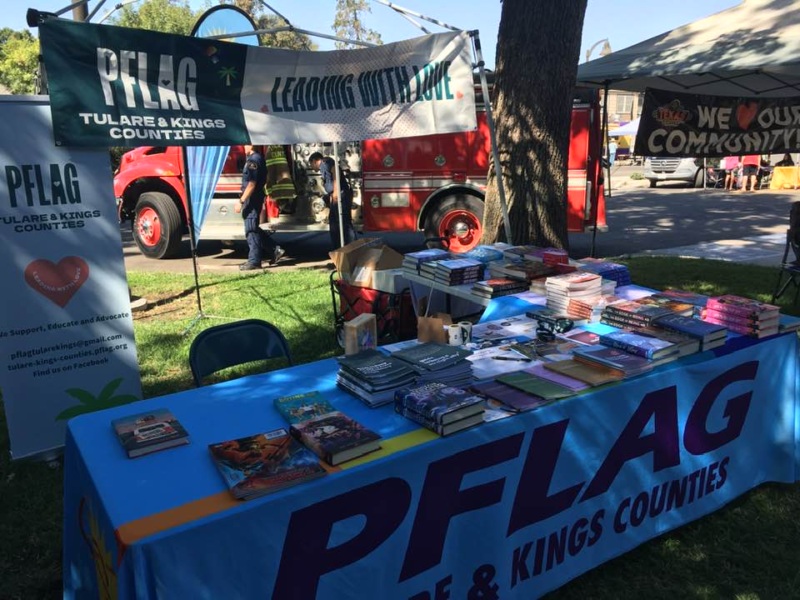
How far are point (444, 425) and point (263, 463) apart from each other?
0.60 meters

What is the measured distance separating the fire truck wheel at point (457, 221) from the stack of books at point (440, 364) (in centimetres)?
646

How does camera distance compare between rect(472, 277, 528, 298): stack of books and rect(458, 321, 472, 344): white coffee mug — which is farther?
rect(472, 277, 528, 298): stack of books

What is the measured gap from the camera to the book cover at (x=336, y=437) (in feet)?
6.43

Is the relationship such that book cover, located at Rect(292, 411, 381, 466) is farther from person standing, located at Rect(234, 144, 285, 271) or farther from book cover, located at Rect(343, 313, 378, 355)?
person standing, located at Rect(234, 144, 285, 271)

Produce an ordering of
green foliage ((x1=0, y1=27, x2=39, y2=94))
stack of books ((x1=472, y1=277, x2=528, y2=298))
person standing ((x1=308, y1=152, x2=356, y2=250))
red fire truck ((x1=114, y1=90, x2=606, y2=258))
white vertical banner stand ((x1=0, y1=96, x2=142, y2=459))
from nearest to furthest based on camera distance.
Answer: white vertical banner stand ((x1=0, y1=96, x2=142, y2=459))
stack of books ((x1=472, y1=277, x2=528, y2=298))
person standing ((x1=308, y1=152, x2=356, y2=250))
red fire truck ((x1=114, y1=90, x2=606, y2=258))
green foliage ((x1=0, y1=27, x2=39, y2=94))

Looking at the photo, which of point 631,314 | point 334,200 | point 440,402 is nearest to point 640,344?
point 631,314

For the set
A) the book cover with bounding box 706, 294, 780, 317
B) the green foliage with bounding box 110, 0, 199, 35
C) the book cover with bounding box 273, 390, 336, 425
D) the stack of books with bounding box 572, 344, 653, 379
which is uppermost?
the green foliage with bounding box 110, 0, 199, 35

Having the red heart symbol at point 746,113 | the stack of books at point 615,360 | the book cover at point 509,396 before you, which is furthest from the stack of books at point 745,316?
the red heart symbol at point 746,113

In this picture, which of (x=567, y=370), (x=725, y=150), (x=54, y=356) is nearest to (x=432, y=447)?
(x=567, y=370)

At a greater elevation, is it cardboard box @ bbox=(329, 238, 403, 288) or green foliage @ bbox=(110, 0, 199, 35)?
green foliage @ bbox=(110, 0, 199, 35)

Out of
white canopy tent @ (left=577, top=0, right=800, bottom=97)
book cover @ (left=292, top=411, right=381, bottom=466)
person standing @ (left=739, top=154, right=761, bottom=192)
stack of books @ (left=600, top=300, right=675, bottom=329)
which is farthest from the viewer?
person standing @ (left=739, top=154, right=761, bottom=192)

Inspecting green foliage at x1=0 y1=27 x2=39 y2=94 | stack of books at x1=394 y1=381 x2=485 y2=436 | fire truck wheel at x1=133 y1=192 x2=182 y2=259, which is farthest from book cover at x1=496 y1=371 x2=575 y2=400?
green foliage at x1=0 y1=27 x2=39 y2=94

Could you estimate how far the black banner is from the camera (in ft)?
19.8

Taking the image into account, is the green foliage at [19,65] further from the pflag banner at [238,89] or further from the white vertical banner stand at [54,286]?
the white vertical banner stand at [54,286]
